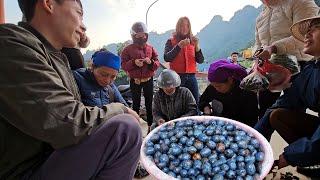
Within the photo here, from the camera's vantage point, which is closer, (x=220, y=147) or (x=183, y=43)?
(x=220, y=147)

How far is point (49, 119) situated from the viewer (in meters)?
1.25

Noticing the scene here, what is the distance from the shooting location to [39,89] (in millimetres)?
1275

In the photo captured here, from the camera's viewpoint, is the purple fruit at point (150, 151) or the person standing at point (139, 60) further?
the person standing at point (139, 60)

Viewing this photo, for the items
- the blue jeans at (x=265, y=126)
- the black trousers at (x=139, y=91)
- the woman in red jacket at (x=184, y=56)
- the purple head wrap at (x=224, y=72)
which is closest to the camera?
the blue jeans at (x=265, y=126)

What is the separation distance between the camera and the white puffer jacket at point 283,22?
2.63m

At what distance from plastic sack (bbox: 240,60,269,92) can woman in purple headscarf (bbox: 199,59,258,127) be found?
0.22 meters

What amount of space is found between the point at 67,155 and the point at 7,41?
537 mm

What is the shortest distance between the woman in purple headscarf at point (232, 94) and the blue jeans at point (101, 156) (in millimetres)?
1695

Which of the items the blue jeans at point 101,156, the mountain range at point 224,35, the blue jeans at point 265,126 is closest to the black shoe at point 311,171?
the blue jeans at point 265,126

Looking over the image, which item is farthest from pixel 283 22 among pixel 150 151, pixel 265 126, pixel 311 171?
pixel 150 151

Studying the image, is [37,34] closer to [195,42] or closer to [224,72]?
[224,72]

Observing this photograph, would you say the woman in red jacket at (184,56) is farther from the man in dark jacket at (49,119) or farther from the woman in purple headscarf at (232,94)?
the man in dark jacket at (49,119)

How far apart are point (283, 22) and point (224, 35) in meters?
10.4

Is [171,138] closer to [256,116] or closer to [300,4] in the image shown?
[256,116]
